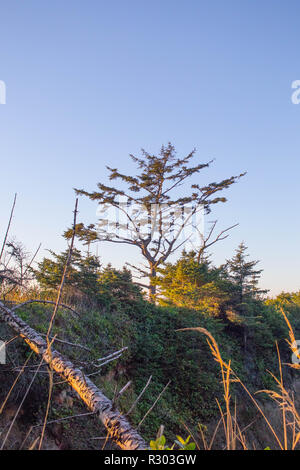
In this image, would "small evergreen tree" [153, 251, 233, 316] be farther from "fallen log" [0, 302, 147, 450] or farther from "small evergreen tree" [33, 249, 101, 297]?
"fallen log" [0, 302, 147, 450]

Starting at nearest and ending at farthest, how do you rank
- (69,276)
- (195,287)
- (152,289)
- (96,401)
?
(96,401)
(69,276)
(195,287)
(152,289)

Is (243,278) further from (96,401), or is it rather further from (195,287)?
(96,401)

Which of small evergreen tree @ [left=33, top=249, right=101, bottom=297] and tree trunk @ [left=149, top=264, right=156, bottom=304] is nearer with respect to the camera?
small evergreen tree @ [left=33, top=249, right=101, bottom=297]

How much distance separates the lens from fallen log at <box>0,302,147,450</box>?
2049 millimetres

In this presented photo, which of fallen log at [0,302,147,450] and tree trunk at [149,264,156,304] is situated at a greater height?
tree trunk at [149,264,156,304]

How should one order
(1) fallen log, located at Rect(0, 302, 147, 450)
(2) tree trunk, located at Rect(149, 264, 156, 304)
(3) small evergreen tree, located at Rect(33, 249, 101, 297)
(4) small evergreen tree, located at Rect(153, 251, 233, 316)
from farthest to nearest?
(2) tree trunk, located at Rect(149, 264, 156, 304) → (4) small evergreen tree, located at Rect(153, 251, 233, 316) → (3) small evergreen tree, located at Rect(33, 249, 101, 297) → (1) fallen log, located at Rect(0, 302, 147, 450)

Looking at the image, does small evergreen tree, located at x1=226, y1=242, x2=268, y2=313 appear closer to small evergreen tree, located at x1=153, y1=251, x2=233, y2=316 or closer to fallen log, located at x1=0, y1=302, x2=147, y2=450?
small evergreen tree, located at x1=153, y1=251, x2=233, y2=316

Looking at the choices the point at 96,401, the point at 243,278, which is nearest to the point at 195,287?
the point at 243,278

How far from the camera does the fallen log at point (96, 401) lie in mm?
2049

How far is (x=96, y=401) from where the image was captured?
2461mm

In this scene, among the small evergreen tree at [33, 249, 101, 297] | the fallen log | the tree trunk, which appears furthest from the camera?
the tree trunk

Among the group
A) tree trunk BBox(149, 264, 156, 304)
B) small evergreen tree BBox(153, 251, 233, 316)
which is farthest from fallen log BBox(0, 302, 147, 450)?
tree trunk BBox(149, 264, 156, 304)

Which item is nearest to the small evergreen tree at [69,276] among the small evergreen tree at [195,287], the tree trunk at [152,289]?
the small evergreen tree at [195,287]

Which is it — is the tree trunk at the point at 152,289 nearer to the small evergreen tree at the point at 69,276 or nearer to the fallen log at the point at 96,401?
the small evergreen tree at the point at 69,276
